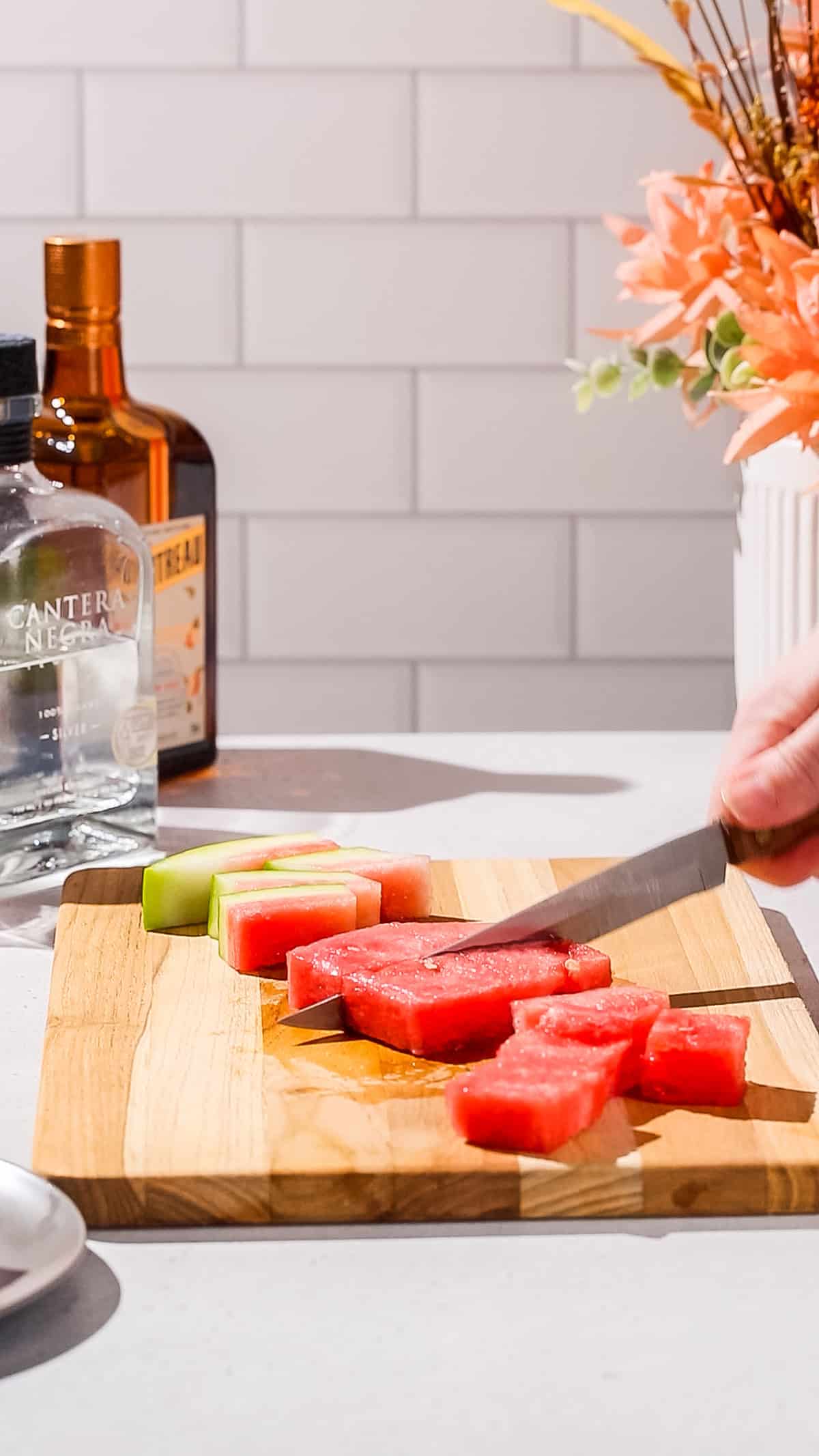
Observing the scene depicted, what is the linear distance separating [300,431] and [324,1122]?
114 cm

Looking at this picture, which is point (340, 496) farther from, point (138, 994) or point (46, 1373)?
point (46, 1373)

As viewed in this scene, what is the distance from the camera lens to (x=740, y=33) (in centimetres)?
176

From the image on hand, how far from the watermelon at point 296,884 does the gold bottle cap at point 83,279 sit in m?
0.40

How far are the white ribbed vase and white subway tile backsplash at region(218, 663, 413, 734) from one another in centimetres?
64

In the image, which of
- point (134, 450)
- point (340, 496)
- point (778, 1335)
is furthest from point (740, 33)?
point (778, 1335)

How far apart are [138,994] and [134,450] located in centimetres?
47

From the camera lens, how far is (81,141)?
1.78m

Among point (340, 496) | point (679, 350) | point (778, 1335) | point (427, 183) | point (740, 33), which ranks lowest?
point (778, 1335)

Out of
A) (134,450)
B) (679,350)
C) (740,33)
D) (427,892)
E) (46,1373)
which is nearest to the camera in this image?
(46,1373)

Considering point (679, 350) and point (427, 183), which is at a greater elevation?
point (427, 183)

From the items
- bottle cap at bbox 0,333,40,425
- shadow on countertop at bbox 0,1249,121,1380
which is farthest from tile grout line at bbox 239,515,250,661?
shadow on countertop at bbox 0,1249,121,1380

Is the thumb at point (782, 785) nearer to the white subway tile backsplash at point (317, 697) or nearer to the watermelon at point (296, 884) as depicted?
the watermelon at point (296, 884)

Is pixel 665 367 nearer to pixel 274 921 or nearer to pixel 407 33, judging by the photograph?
pixel 274 921

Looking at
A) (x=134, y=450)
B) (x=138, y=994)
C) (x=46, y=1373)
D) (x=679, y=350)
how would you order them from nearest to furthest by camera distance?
(x=46, y=1373) → (x=138, y=994) → (x=134, y=450) → (x=679, y=350)
